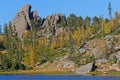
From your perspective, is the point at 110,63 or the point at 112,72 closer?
the point at 112,72

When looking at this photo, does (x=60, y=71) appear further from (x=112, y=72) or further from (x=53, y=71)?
(x=112, y=72)

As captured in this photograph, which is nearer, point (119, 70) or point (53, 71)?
point (119, 70)

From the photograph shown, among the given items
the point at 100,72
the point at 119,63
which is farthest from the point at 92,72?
the point at 119,63

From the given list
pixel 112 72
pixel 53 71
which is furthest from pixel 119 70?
pixel 53 71

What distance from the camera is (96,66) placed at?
196125 mm

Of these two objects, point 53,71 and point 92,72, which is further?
point 53,71

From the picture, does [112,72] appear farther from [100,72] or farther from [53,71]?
[53,71]

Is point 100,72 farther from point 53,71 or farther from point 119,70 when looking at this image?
point 53,71

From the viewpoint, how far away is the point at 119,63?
638 feet

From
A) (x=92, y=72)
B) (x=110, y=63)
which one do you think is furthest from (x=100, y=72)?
(x=110, y=63)

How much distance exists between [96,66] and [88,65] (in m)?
7.35

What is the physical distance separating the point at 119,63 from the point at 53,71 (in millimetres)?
32770

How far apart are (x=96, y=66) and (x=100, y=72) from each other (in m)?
11.3

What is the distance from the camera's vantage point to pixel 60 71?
19625cm
